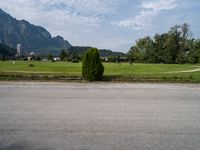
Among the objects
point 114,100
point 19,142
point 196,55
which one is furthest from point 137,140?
point 196,55

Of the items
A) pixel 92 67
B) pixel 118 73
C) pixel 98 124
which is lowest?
pixel 98 124

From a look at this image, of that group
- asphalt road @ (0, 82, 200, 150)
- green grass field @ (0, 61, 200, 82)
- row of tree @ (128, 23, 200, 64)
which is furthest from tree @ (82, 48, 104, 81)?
row of tree @ (128, 23, 200, 64)

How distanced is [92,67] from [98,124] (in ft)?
37.2

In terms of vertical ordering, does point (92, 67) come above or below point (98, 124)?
above

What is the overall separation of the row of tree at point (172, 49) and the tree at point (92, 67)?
254 ft

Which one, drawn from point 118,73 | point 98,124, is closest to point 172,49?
point 118,73

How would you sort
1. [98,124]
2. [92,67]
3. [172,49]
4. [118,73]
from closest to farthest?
[98,124] → [92,67] → [118,73] → [172,49]

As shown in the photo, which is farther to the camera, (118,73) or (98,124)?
(118,73)

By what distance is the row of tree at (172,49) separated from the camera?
311 feet

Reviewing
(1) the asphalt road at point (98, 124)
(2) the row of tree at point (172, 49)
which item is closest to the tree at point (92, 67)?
(1) the asphalt road at point (98, 124)

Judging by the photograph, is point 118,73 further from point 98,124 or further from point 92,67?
point 98,124

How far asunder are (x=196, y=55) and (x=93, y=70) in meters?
79.0

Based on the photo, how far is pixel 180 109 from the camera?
29.5 feet

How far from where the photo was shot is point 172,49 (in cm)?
9919
